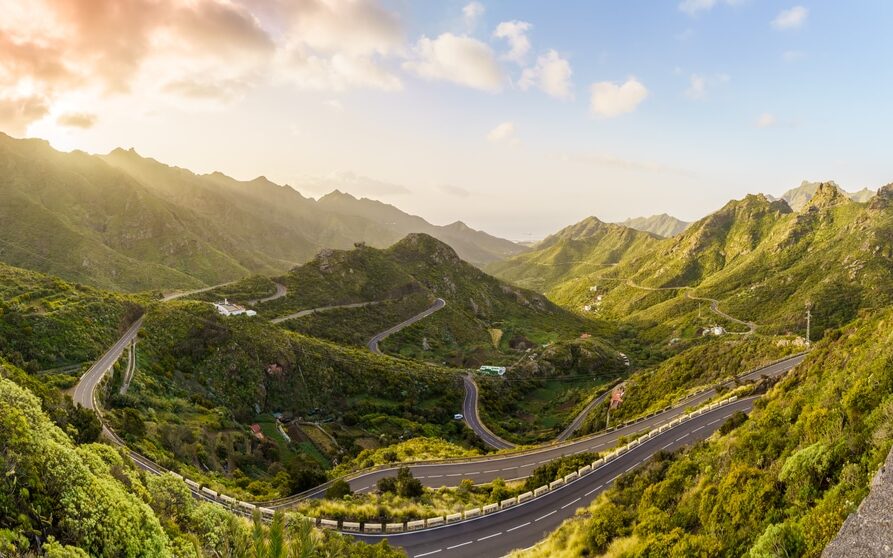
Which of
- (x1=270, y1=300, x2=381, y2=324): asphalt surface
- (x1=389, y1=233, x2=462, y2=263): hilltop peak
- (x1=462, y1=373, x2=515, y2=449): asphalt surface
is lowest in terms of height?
(x1=462, y1=373, x2=515, y2=449): asphalt surface

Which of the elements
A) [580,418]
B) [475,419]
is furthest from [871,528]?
[580,418]

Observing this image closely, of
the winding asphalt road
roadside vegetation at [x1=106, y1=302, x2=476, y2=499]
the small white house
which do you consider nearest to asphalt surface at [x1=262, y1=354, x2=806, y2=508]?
the winding asphalt road

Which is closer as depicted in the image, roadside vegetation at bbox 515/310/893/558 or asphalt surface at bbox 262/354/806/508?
roadside vegetation at bbox 515/310/893/558

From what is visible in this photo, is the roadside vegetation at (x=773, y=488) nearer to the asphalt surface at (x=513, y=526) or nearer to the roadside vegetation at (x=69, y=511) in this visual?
the asphalt surface at (x=513, y=526)

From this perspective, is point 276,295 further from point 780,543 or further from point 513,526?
point 780,543

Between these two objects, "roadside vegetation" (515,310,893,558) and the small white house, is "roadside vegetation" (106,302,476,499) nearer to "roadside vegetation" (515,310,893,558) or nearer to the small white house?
the small white house

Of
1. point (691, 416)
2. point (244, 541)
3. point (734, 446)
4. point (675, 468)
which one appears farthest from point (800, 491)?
point (691, 416)
